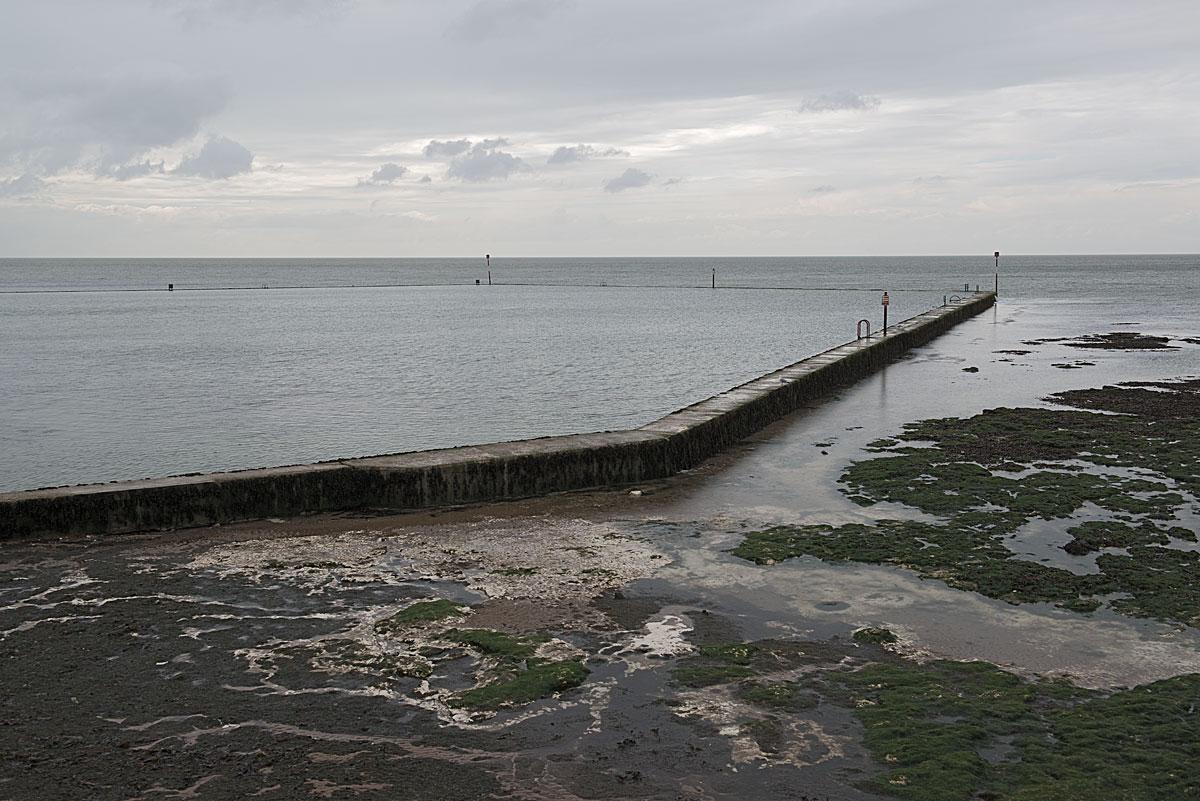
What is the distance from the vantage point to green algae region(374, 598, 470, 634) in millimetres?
5859

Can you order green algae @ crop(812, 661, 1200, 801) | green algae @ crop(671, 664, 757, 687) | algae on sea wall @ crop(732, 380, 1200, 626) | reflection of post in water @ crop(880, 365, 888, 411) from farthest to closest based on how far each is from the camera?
reflection of post in water @ crop(880, 365, 888, 411) < algae on sea wall @ crop(732, 380, 1200, 626) < green algae @ crop(671, 664, 757, 687) < green algae @ crop(812, 661, 1200, 801)

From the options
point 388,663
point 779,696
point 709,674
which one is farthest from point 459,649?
point 779,696

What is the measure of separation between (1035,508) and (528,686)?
5428mm

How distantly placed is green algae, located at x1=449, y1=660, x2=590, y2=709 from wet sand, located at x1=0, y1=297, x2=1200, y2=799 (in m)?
0.06

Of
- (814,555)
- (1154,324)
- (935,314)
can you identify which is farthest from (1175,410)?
(1154,324)

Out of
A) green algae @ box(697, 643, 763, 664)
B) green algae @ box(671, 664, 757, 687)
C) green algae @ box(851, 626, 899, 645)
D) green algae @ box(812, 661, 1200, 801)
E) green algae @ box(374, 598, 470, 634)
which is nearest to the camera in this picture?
green algae @ box(812, 661, 1200, 801)

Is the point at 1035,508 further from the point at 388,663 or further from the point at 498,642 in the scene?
the point at 388,663

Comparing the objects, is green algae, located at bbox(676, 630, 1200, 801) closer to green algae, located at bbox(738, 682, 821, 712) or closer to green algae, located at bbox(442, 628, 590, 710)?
green algae, located at bbox(738, 682, 821, 712)

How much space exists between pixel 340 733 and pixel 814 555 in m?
3.92

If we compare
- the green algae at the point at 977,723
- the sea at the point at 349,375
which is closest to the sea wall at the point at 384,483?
the green algae at the point at 977,723

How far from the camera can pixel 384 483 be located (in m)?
8.77

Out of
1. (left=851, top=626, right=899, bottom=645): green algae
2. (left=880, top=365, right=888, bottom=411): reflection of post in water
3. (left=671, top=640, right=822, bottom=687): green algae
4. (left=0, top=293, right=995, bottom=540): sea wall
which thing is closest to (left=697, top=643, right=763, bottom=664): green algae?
(left=671, top=640, right=822, bottom=687): green algae

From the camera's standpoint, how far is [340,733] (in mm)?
4516

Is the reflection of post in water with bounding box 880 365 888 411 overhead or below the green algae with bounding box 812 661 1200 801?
below
